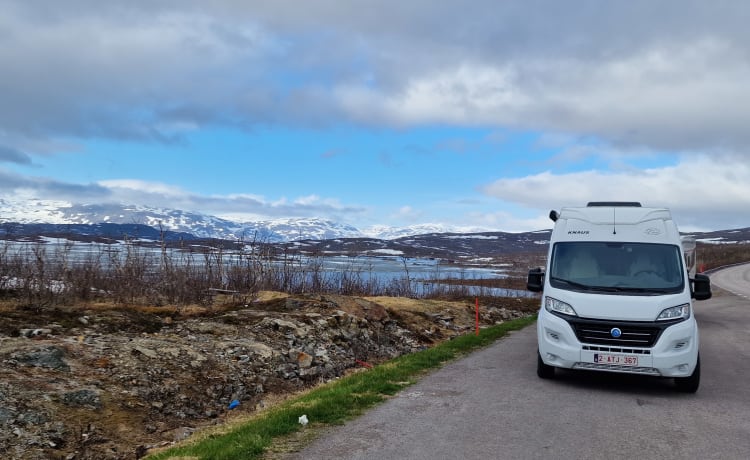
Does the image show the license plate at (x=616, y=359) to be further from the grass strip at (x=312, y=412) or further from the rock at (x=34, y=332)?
the rock at (x=34, y=332)

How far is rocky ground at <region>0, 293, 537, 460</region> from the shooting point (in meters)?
8.04

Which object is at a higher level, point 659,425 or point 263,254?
point 263,254

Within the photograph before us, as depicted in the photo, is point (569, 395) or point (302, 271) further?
point (302, 271)

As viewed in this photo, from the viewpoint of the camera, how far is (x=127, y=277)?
63.2 ft

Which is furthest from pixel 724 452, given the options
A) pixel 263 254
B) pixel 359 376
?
pixel 263 254

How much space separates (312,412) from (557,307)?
413 cm

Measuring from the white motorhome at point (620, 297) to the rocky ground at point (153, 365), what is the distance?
5461 mm

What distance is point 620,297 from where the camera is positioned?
28.2 ft

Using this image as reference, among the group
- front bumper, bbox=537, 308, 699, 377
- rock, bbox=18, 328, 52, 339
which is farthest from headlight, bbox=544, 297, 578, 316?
rock, bbox=18, 328, 52, 339

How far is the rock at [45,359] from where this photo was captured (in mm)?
9367

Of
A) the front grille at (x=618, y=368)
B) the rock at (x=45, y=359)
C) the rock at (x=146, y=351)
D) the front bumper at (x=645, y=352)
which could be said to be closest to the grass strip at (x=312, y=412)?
the front bumper at (x=645, y=352)

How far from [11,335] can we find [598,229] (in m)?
11.0

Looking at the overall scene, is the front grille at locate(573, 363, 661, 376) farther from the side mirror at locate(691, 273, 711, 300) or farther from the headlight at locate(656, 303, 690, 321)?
the side mirror at locate(691, 273, 711, 300)

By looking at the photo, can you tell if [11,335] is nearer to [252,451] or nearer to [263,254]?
[252,451]
